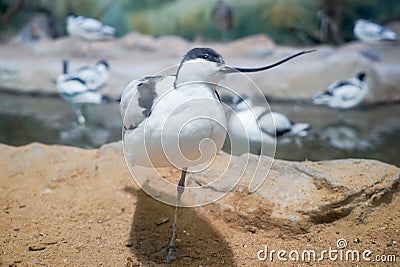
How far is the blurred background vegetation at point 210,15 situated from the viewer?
868cm

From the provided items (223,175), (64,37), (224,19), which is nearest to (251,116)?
(223,175)

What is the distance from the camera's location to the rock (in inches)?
94.1

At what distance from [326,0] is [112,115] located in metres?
5.20

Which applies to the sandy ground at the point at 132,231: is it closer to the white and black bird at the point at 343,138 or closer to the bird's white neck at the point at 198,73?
the bird's white neck at the point at 198,73

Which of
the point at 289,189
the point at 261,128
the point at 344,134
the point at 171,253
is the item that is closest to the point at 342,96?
the point at 344,134

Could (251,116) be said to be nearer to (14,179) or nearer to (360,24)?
(14,179)

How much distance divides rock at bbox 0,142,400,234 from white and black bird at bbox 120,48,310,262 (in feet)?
1.80

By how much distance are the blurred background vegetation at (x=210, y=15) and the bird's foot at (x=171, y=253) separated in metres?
7.15

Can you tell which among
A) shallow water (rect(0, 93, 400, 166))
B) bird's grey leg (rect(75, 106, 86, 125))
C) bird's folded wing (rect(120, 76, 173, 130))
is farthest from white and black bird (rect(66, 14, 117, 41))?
bird's folded wing (rect(120, 76, 173, 130))

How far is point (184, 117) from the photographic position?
1.94m

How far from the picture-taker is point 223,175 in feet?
8.80

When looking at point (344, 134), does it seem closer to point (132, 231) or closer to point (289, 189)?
point (289, 189)

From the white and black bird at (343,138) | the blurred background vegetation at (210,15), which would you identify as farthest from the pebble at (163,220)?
the blurred background vegetation at (210,15)

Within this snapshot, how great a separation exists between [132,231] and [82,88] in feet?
12.0
